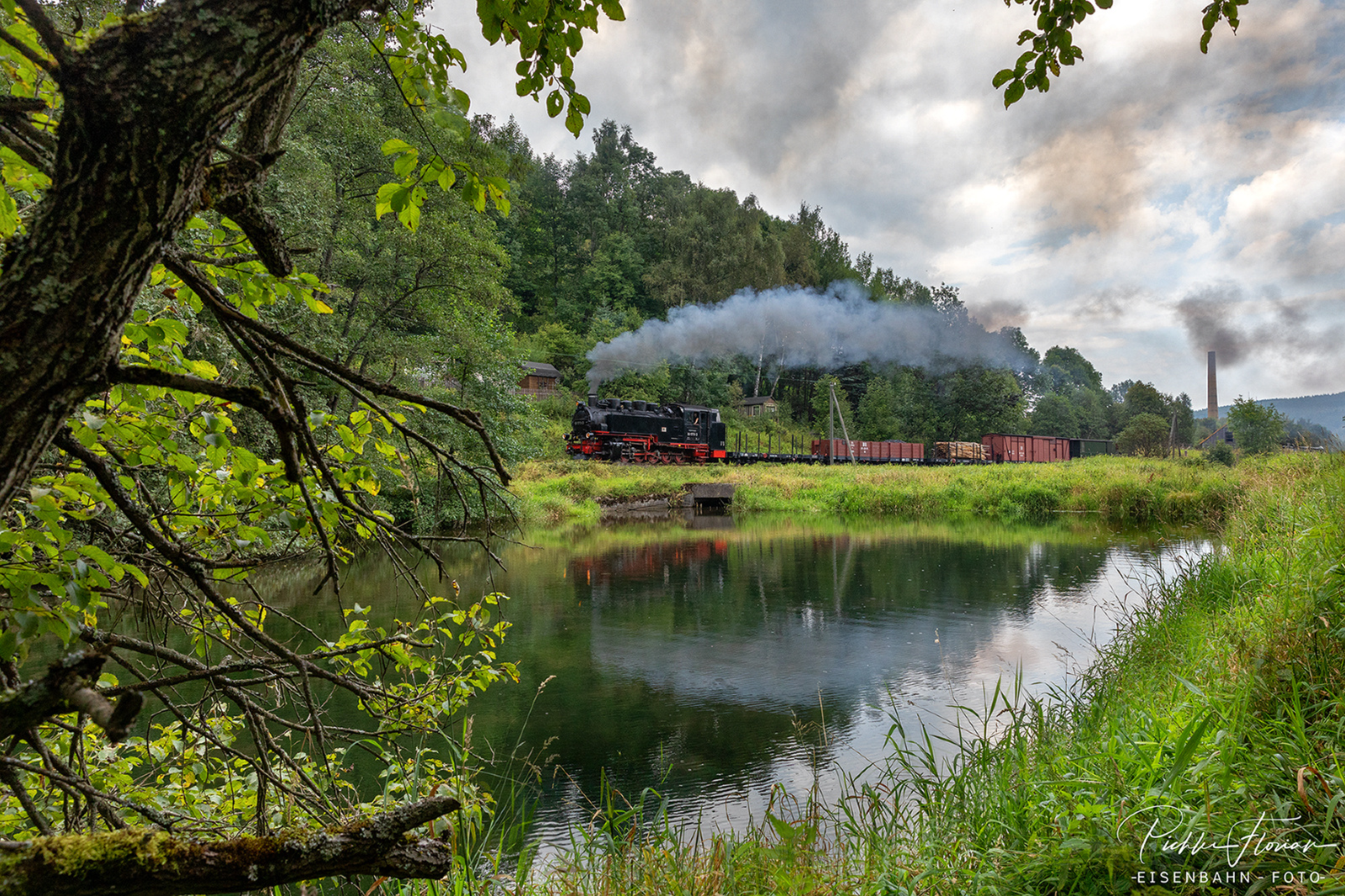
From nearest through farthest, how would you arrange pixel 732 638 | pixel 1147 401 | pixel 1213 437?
pixel 732 638 < pixel 1213 437 < pixel 1147 401

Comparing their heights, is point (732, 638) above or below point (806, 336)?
below

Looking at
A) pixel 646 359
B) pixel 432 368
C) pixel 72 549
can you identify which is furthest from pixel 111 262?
pixel 646 359

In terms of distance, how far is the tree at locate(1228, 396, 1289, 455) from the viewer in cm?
2503

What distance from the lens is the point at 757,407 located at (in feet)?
172

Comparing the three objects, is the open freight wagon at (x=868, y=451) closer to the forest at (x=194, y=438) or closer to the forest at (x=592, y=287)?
the forest at (x=592, y=287)

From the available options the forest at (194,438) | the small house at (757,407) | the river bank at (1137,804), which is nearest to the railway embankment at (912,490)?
the river bank at (1137,804)

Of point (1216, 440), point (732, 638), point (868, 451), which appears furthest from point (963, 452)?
point (732, 638)

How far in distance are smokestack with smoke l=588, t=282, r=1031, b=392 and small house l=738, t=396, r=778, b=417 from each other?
12.8 ft

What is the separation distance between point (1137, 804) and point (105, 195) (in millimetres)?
3693

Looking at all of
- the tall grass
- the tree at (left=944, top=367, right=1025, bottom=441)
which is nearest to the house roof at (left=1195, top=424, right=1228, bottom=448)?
the tree at (left=944, top=367, right=1025, bottom=441)

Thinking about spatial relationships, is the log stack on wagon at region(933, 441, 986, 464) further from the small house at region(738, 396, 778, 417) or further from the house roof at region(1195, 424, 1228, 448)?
the small house at region(738, 396, 778, 417)

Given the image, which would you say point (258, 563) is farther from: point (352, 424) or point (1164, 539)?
point (1164, 539)

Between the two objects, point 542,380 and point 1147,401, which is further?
point 1147,401

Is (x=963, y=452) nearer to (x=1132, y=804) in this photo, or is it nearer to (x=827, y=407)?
(x=827, y=407)
